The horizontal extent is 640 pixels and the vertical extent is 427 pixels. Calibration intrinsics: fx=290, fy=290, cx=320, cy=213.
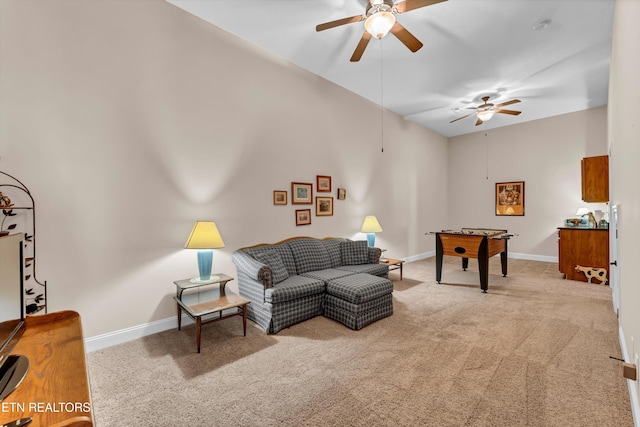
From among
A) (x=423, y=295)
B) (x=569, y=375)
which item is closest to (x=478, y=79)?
(x=423, y=295)

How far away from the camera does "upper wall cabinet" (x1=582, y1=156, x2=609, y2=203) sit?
4586 millimetres

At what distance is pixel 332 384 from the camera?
210 centimetres

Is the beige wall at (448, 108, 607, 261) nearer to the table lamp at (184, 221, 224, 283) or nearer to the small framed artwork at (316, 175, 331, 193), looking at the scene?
the small framed artwork at (316, 175, 331, 193)

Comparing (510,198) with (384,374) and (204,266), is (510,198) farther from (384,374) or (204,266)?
(204,266)

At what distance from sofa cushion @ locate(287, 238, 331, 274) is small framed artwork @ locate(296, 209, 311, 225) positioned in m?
0.30

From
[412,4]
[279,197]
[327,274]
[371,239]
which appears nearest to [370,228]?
[371,239]

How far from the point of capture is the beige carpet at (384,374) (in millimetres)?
1796

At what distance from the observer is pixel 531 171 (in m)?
6.78

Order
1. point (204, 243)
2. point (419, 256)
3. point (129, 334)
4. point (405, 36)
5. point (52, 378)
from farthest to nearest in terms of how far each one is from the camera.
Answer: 1. point (419, 256)
2. point (204, 243)
3. point (129, 334)
4. point (405, 36)
5. point (52, 378)

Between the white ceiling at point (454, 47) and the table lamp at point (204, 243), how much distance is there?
7.63ft

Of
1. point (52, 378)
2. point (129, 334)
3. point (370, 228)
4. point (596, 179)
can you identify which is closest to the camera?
point (52, 378)

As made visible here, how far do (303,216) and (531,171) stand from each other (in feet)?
19.1

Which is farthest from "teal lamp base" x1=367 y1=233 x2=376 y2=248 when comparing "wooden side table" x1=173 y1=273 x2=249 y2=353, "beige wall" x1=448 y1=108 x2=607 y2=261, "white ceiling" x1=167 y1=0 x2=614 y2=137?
"beige wall" x1=448 y1=108 x2=607 y2=261

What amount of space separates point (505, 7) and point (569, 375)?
346 centimetres
